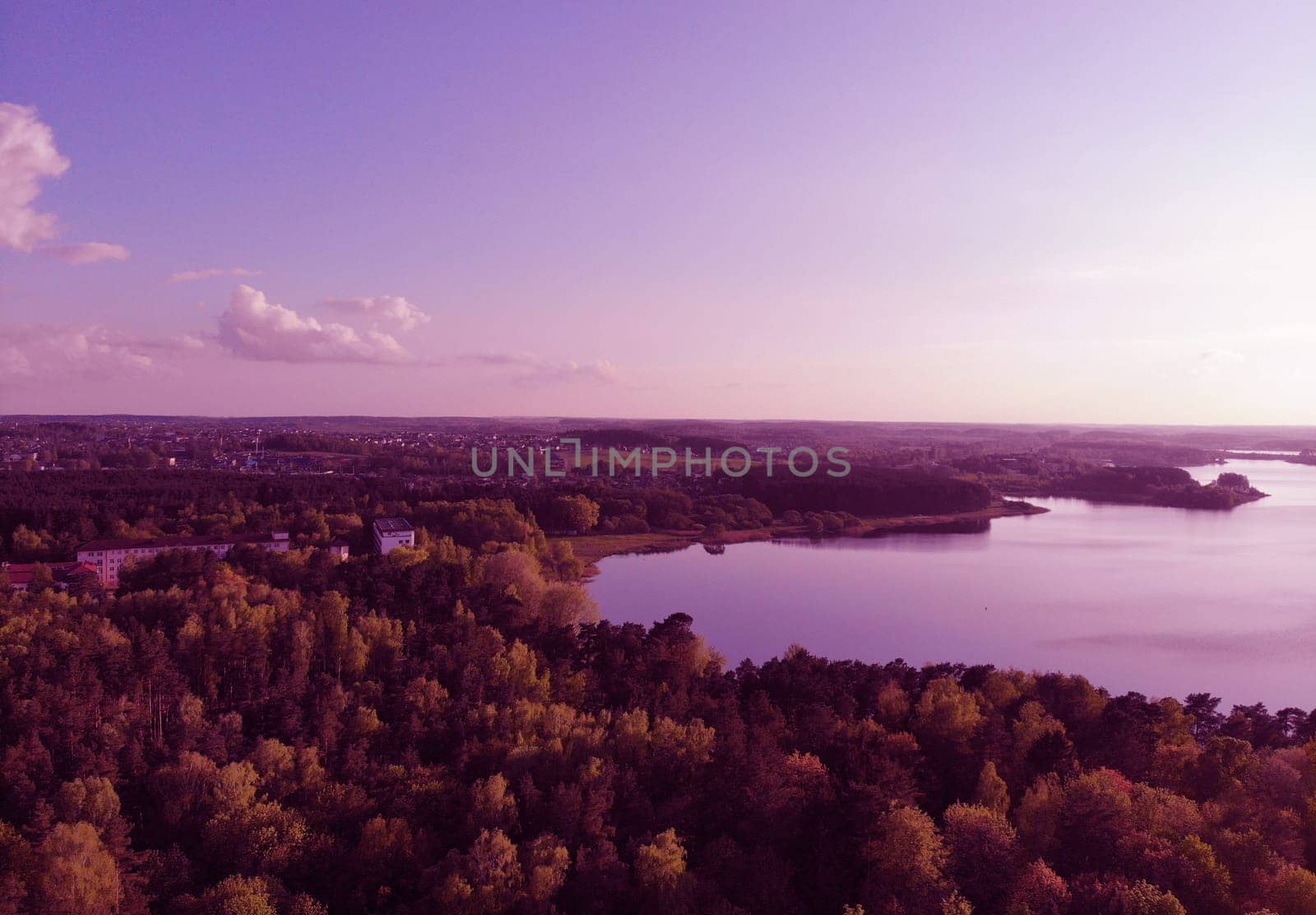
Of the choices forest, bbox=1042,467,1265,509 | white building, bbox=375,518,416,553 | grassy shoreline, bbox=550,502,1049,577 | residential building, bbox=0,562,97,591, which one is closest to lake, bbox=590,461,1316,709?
grassy shoreline, bbox=550,502,1049,577

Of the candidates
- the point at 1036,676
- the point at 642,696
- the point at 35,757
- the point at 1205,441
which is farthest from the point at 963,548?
the point at 1205,441

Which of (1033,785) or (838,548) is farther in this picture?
(838,548)

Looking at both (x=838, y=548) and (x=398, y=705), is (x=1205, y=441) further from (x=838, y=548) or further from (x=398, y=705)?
(x=398, y=705)

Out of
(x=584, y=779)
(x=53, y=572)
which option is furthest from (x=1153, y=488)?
(x=53, y=572)

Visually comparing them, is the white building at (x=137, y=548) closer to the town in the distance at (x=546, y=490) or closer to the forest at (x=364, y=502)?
the town in the distance at (x=546, y=490)

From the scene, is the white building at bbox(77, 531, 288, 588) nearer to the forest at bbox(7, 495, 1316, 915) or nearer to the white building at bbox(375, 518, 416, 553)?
the white building at bbox(375, 518, 416, 553)

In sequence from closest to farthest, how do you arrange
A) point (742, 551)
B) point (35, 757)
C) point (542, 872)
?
point (542, 872)
point (35, 757)
point (742, 551)
